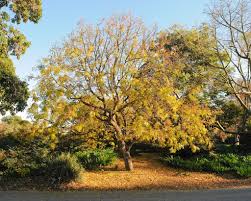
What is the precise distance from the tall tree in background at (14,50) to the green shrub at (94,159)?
4602 mm

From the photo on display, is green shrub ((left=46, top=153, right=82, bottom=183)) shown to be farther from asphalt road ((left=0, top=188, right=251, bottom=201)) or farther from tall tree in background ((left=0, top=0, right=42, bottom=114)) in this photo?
tall tree in background ((left=0, top=0, right=42, bottom=114))

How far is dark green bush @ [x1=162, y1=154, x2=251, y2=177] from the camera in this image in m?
15.3

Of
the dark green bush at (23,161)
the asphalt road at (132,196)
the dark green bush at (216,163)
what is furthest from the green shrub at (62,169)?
the dark green bush at (216,163)

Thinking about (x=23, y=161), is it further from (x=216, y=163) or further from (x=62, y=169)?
(x=216, y=163)

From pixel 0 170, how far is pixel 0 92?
5760 millimetres

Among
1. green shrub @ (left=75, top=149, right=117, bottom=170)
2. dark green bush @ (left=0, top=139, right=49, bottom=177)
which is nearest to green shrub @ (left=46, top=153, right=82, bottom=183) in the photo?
dark green bush @ (left=0, top=139, right=49, bottom=177)

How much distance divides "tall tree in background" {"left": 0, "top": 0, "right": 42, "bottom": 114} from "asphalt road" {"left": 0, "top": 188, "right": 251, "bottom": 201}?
807 centimetres

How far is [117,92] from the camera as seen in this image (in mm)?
13758

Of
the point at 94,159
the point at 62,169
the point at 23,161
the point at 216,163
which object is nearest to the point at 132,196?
the point at 62,169

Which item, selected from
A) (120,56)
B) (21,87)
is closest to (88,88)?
(120,56)

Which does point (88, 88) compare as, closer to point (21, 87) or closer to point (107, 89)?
point (107, 89)

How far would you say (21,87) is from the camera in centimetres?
1823

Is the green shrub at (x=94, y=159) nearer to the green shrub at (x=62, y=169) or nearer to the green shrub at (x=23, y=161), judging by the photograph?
the green shrub at (x=23, y=161)

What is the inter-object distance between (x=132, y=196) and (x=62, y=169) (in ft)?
10.2
